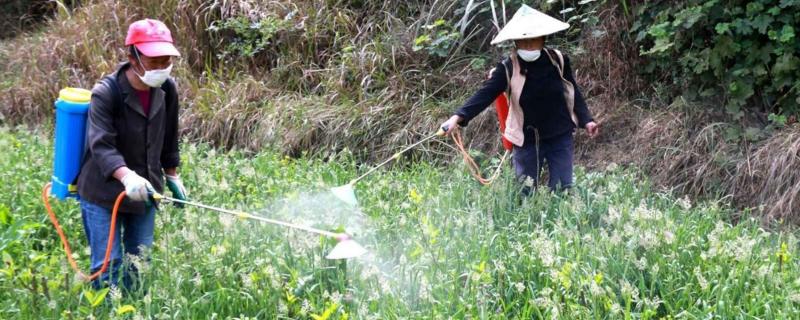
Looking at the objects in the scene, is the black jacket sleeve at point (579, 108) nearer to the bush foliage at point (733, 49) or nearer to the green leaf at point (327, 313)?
the bush foliage at point (733, 49)

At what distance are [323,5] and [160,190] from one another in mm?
4930

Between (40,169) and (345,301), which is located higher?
(345,301)

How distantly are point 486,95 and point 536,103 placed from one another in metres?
0.29

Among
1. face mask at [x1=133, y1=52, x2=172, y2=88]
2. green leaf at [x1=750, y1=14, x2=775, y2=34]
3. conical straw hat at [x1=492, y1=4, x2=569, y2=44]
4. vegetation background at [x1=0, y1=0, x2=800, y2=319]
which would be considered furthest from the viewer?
green leaf at [x1=750, y1=14, x2=775, y2=34]

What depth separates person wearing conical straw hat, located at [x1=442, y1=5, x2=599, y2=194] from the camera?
17.1ft

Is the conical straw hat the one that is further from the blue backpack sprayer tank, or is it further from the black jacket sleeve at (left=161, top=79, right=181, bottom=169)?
the blue backpack sprayer tank

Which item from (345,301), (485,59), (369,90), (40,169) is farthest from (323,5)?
(345,301)

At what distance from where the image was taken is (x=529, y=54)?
5168 millimetres

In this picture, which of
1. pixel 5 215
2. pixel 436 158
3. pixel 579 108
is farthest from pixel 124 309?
pixel 436 158

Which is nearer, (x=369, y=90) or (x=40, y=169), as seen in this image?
(x=40, y=169)

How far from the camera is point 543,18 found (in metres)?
5.18

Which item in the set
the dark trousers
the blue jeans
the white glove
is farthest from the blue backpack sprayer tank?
the dark trousers

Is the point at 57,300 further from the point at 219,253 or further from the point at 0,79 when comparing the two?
the point at 0,79

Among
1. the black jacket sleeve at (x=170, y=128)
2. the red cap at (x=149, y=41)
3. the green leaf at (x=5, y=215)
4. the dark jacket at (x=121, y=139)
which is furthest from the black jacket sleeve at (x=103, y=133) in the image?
the green leaf at (x=5, y=215)
